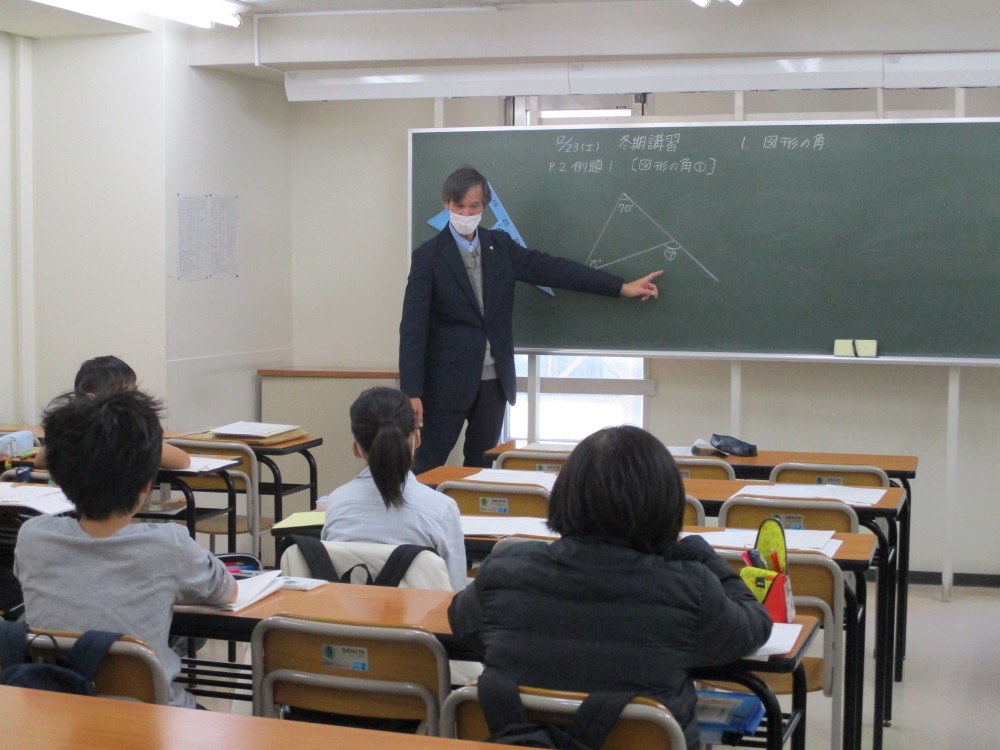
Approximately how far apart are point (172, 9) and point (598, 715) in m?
4.21

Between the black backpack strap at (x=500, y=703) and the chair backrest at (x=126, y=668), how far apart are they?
20.9 inches

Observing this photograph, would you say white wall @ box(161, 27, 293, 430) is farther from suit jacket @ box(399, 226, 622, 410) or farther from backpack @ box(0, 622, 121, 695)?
backpack @ box(0, 622, 121, 695)

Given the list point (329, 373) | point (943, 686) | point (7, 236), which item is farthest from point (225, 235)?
point (943, 686)

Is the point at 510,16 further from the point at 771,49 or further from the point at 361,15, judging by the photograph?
the point at 771,49

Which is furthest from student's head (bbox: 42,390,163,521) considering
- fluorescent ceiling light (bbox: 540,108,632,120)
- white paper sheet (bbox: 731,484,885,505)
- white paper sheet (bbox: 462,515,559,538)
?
fluorescent ceiling light (bbox: 540,108,632,120)

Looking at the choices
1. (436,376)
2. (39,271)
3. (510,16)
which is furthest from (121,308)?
(510,16)

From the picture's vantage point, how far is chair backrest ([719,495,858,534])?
129 inches

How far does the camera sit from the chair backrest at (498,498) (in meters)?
3.49

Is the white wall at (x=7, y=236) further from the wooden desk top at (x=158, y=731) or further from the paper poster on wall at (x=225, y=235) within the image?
the wooden desk top at (x=158, y=731)

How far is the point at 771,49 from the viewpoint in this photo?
17.3ft

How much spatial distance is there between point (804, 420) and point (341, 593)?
3874 mm

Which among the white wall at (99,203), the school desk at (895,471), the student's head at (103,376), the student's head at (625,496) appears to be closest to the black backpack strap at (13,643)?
the student's head at (625,496)

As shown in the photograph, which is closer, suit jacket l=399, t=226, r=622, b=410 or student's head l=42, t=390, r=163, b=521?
student's head l=42, t=390, r=163, b=521

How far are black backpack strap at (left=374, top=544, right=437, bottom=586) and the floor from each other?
4.08 feet
